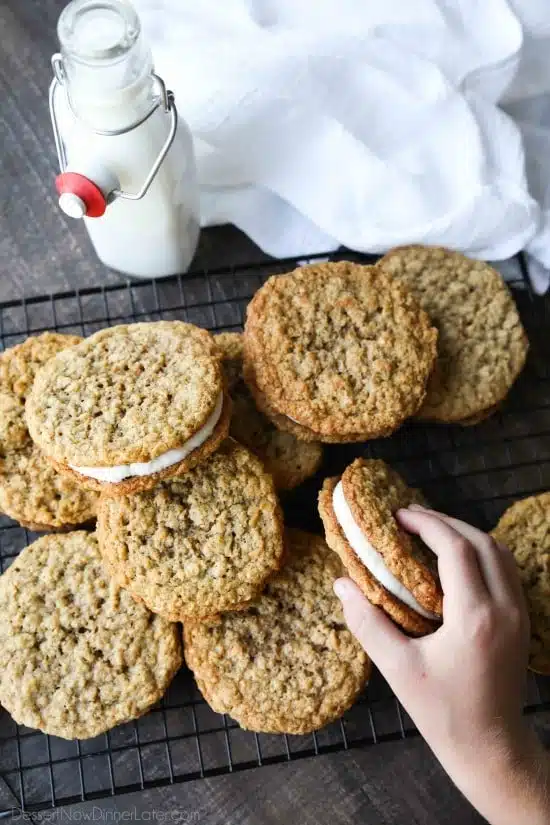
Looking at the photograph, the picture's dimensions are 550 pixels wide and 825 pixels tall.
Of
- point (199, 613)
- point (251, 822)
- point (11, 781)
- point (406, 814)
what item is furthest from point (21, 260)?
point (406, 814)

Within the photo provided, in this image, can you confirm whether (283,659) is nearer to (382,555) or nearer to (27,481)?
(382,555)

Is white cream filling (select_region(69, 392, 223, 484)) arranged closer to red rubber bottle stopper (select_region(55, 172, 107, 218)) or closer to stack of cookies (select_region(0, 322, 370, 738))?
stack of cookies (select_region(0, 322, 370, 738))

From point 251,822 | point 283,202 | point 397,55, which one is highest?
point 397,55

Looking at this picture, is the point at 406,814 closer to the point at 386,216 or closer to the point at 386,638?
the point at 386,638

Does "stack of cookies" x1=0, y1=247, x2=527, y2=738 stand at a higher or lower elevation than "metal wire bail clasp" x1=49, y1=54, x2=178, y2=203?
lower

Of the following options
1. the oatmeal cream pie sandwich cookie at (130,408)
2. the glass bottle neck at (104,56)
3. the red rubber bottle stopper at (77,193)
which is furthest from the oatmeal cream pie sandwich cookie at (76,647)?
the glass bottle neck at (104,56)

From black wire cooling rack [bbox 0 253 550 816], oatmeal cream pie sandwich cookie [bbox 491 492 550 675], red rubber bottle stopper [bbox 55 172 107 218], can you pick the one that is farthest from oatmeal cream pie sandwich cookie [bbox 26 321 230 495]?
oatmeal cream pie sandwich cookie [bbox 491 492 550 675]

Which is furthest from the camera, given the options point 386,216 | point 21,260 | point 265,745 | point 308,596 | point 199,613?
point 21,260

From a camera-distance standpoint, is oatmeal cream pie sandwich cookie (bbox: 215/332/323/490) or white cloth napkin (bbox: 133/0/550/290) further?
white cloth napkin (bbox: 133/0/550/290)
